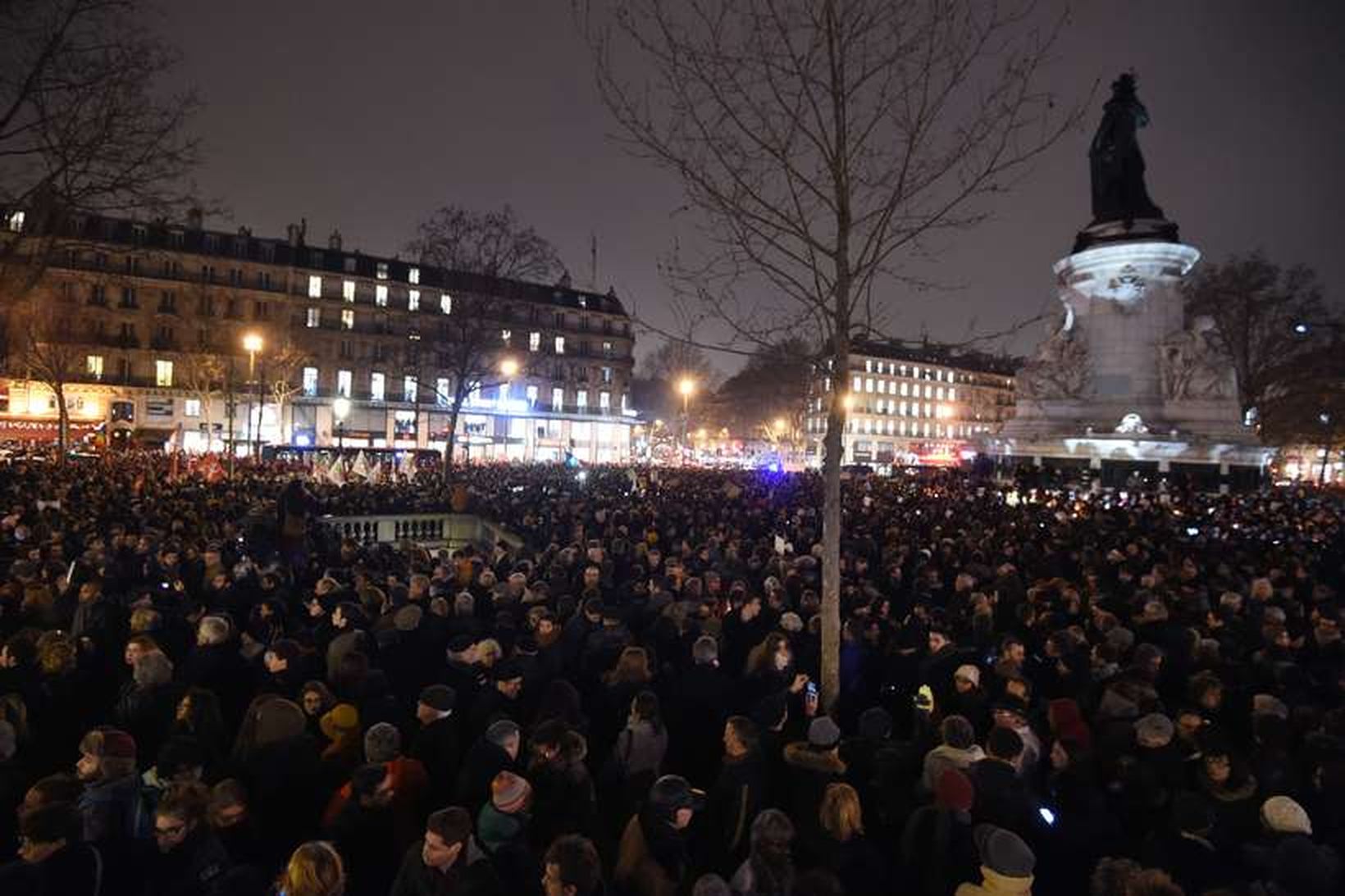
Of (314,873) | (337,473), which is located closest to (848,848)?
(314,873)

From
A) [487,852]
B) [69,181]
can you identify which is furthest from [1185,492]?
[69,181]

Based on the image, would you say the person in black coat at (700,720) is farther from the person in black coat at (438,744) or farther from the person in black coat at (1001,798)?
the person in black coat at (1001,798)

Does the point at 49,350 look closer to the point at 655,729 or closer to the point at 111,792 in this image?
the point at 111,792

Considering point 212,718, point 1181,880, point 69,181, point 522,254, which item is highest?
point 522,254

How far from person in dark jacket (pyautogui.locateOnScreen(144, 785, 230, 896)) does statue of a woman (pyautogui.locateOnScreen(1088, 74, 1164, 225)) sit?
117 ft

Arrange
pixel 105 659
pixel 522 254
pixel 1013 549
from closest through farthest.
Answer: pixel 105 659 → pixel 1013 549 → pixel 522 254

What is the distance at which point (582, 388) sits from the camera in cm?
7675

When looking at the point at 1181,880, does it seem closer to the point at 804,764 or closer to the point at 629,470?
the point at 804,764

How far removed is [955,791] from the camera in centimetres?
415

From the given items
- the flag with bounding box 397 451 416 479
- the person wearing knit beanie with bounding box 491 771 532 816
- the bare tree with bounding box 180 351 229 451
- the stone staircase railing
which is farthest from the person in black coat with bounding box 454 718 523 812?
the bare tree with bounding box 180 351 229 451

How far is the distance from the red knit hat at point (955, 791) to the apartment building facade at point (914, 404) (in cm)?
9305

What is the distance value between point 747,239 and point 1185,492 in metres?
21.8

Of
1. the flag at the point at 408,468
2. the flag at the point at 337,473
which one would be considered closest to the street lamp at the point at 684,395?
the flag at the point at 408,468

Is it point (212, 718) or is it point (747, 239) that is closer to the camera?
point (212, 718)
